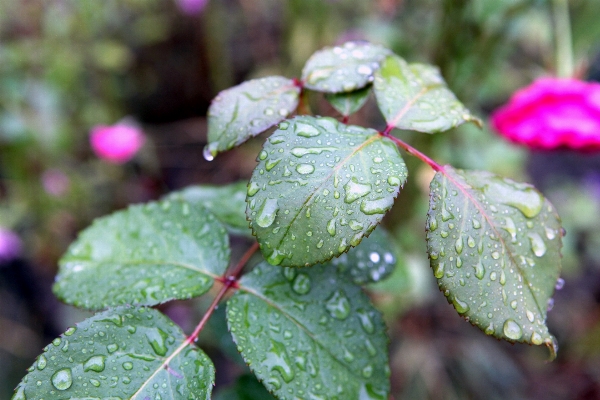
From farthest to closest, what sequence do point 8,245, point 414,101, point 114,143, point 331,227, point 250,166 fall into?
point 250,166, point 8,245, point 114,143, point 414,101, point 331,227

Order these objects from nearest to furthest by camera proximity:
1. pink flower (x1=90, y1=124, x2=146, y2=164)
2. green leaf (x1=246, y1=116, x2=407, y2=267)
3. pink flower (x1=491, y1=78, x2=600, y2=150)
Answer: green leaf (x1=246, y1=116, x2=407, y2=267) → pink flower (x1=491, y1=78, x2=600, y2=150) → pink flower (x1=90, y1=124, x2=146, y2=164)

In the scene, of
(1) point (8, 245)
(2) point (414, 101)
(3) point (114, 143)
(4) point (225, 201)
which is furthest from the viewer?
(1) point (8, 245)

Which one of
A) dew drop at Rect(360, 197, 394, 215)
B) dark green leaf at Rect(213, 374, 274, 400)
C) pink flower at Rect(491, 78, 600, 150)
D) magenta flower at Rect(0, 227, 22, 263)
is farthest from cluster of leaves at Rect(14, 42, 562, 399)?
magenta flower at Rect(0, 227, 22, 263)

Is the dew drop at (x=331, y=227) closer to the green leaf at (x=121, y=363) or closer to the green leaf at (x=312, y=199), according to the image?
the green leaf at (x=312, y=199)

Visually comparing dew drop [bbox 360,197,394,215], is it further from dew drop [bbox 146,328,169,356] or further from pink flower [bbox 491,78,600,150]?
pink flower [bbox 491,78,600,150]

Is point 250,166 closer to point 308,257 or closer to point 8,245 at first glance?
point 8,245

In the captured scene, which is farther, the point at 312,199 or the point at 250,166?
the point at 250,166

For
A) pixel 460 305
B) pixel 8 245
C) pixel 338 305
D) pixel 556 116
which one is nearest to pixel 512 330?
pixel 460 305

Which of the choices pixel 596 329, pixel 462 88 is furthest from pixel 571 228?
pixel 462 88
